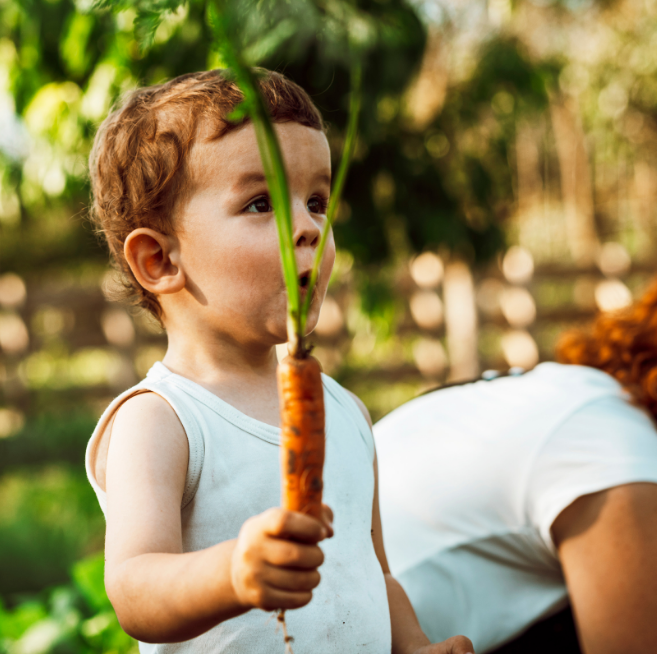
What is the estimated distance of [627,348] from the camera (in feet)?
5.79

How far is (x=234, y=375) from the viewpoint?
1104 mm

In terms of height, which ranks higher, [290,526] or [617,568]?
[290,526]

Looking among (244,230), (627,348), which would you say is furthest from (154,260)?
(627,348)

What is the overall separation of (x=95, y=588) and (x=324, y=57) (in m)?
2.06

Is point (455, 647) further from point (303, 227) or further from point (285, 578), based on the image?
point (303, 227)

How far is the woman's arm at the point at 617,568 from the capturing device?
51.9 inches

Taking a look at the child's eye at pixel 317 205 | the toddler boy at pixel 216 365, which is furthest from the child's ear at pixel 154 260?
the child's eye at pixel 317 205

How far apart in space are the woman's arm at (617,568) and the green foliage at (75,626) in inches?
57.1

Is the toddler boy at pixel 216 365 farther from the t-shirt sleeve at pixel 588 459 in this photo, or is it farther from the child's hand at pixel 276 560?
the t-shirt sleeve at pixel 588 459

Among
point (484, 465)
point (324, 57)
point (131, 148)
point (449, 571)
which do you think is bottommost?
point (449, 571)

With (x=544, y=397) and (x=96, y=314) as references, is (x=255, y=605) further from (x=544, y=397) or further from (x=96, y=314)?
(x=96, y=314)

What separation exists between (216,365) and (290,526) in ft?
1.49

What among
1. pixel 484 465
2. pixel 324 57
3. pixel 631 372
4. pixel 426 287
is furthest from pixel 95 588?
pixel 426 287

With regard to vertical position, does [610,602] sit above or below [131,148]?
below
